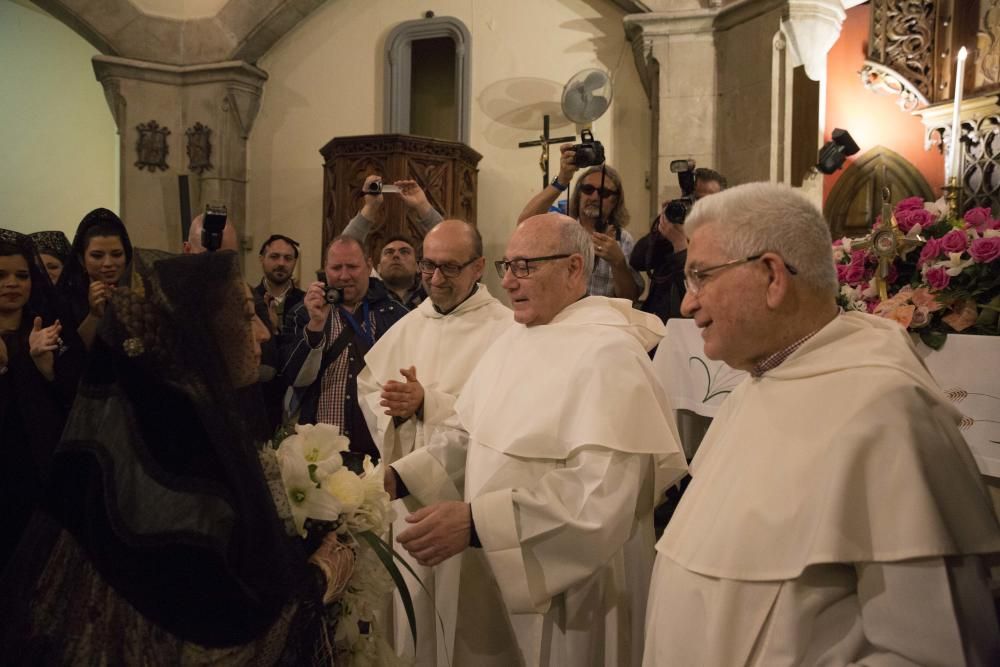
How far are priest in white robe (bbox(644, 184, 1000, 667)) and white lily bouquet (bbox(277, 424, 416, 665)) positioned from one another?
66 cm

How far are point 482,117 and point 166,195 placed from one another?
4.21 m

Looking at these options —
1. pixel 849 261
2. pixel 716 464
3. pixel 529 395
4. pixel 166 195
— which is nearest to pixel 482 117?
pixel 166 195

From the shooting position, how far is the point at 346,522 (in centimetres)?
187

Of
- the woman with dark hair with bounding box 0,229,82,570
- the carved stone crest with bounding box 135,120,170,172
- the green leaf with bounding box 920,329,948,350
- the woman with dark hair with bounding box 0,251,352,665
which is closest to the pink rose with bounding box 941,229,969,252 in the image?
the green leaf with bounding box 920,329,948,350

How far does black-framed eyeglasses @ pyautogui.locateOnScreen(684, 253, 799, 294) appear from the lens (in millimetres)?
1696

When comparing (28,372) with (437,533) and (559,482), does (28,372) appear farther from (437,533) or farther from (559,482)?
(559,482)

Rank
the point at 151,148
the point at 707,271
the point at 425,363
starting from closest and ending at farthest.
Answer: the point at 707,271 < the point at 425,363 < the point at 151,148

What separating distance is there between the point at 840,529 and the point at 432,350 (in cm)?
259

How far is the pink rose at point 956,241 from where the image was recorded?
2.92 m

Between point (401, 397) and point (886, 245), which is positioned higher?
point (886, 245)

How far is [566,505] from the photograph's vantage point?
7.66 feet

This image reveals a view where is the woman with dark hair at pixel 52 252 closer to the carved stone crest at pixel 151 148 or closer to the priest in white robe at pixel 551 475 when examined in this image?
the priest in white robe at pixel 551 475

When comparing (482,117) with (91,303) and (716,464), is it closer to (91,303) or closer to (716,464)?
(91,303)

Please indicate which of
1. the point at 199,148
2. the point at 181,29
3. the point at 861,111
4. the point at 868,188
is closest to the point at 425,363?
the point at 868,188
